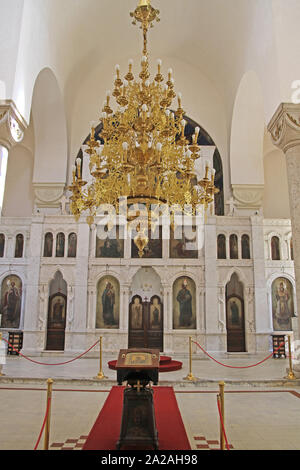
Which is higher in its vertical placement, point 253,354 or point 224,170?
point 224,170

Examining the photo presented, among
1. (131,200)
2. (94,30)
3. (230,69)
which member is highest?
(94,30)

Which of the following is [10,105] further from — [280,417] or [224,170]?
[224,170]

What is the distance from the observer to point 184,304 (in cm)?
1342

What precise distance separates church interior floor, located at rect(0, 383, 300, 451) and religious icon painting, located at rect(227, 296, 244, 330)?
5417 mm

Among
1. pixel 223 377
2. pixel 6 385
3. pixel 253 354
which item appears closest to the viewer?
pixel 6 385

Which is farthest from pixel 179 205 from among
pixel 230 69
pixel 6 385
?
pixel 230 69

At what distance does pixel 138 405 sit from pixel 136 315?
926 centimetres

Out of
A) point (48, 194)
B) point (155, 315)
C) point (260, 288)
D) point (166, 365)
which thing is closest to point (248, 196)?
point (260, 288)

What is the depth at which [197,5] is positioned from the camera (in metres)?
12.0

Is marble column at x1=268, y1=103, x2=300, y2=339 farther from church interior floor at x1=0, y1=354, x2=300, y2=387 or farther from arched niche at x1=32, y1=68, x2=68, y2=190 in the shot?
arched niche at x1=32, y1=68, x2=68, y2=190

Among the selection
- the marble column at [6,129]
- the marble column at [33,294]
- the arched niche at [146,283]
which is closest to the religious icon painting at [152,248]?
the arched niche at [146,283]

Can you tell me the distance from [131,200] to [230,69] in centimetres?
858

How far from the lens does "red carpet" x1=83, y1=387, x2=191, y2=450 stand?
4.35 m

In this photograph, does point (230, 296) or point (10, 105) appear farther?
point (230, 296)
